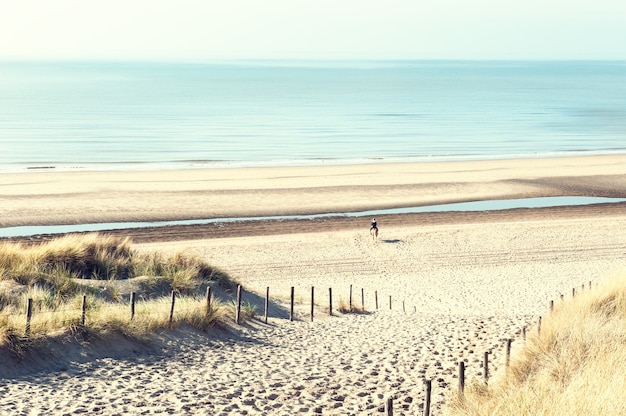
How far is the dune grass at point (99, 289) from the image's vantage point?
12.1 m

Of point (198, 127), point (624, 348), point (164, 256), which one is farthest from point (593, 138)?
point (624, 348)

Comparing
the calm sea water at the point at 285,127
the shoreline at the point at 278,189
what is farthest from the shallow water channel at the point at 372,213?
the calm sea water at the point at 285,127

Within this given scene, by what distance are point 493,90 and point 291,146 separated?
281 feet

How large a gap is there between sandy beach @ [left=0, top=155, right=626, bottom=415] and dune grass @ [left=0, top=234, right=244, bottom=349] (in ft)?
1.75

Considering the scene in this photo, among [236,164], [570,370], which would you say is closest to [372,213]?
[236,164]

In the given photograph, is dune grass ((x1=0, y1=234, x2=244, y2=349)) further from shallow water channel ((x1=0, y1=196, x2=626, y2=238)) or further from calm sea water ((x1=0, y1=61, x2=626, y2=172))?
calm sea water ((x1=0, y1=61, x2=626, y2=172))

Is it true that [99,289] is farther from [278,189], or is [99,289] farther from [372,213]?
[278,189]

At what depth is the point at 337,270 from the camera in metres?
26.5

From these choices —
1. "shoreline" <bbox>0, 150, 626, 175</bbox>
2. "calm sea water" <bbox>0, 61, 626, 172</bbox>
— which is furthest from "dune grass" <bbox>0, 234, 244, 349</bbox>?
"calm sea water" <bbox>0, 61, 626, 172</bbox>

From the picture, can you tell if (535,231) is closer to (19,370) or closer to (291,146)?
(19,370)

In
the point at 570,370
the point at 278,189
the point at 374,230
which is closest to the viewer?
the point at 570,370

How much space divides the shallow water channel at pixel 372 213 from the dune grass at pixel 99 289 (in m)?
13.5

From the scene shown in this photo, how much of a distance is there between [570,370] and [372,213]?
87.0 ft

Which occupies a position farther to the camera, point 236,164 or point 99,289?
point 236,164
